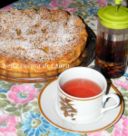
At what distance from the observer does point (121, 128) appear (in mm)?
750

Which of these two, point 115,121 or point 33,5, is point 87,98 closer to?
point 115,121

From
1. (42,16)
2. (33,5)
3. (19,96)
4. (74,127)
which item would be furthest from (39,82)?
(33,5)

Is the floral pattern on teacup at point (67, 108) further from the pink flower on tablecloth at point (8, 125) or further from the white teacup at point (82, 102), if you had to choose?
the pink flower on tablecloth at point (8, 125)

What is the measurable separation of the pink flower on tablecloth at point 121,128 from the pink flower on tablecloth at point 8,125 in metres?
0.23

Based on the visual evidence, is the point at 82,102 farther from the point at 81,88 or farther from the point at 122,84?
the point at 122,84

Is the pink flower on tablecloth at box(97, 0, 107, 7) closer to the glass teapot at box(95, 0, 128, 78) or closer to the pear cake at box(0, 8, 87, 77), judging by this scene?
Answer: the pear cake at box(0, 8, 87, 77)

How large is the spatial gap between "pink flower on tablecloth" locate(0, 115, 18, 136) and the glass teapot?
288 mm

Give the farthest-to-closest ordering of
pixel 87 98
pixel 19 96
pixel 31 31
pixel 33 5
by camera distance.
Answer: pixel 33 5 < pixel 31 31 < pixel 19 96 < pixel 87 98

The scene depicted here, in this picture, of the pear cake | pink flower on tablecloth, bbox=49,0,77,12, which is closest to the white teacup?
the pear cake

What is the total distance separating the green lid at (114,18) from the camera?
787mm

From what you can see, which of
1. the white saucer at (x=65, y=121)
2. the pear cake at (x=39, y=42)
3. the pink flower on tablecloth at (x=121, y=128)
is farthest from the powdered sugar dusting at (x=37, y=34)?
the pink flower on tablecloth at (x=121, y=128)

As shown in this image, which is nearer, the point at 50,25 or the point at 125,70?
the point at 125,70

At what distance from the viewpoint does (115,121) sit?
737 mm

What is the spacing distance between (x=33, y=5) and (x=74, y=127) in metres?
0.66
